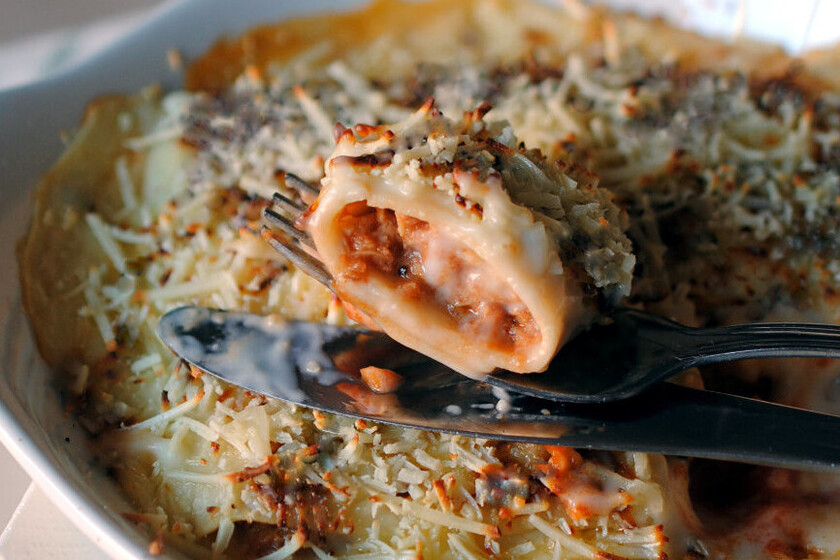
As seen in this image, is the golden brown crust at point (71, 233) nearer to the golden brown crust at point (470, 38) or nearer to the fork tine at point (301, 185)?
the golden brown crust at point (470, 38)

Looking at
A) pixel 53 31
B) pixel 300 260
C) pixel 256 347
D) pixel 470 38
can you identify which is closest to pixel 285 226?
pixel 300 260

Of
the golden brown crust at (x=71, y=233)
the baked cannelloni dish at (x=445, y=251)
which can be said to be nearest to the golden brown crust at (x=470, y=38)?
the baked cannelloni dish at (x=445, y=251)

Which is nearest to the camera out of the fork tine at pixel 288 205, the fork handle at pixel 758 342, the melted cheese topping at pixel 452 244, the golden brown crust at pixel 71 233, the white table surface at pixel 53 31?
the melted cheese topping at pixel 452 244

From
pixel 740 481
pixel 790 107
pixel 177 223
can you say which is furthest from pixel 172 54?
pixel 740 481

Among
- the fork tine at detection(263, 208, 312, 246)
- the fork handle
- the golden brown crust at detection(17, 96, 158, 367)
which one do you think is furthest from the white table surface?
the fork handle

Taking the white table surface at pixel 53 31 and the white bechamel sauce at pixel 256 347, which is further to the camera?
the white table surface at pixel 53 31

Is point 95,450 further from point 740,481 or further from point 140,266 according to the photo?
point 740,481
